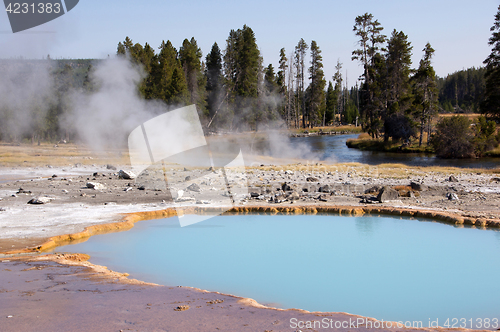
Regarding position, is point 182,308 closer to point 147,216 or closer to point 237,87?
point 147,216

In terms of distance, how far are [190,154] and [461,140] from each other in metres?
22.9

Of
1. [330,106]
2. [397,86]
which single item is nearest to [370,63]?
[397,86]

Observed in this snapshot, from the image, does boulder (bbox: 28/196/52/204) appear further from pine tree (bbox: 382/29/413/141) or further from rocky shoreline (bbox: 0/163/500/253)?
pine tree (bbox: 382/29/413/141)

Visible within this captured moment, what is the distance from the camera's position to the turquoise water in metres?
5.49

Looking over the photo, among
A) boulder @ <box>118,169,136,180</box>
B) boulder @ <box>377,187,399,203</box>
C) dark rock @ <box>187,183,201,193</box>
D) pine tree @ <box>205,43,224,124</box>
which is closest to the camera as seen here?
boulder @ <box>377,187,399,203</box>

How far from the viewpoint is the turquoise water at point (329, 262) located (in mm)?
5492

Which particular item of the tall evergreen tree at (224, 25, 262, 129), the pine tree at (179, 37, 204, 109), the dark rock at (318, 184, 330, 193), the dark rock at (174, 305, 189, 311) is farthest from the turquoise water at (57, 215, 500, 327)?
the tall evergreen tree at (224, 25, 262, 129)

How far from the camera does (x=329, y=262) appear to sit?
725cm

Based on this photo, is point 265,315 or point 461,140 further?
point 461,140

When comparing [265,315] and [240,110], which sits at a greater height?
[240,110]

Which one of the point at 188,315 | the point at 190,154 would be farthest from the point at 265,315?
the point at 190,154

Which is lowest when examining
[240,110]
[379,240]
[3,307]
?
[379,240]

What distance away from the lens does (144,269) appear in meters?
6.86

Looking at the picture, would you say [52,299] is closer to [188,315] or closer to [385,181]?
[188,315]
